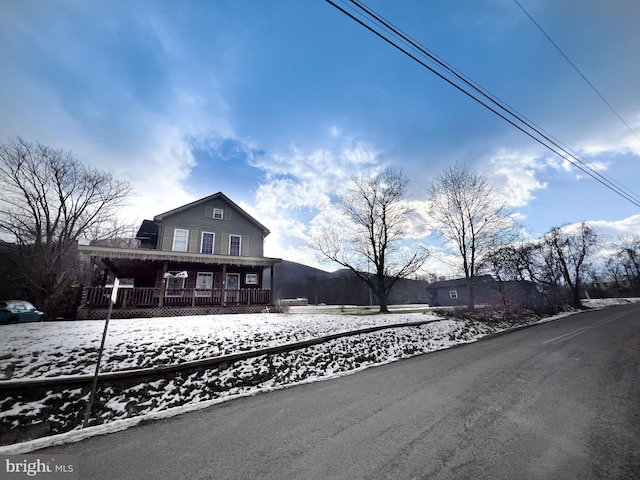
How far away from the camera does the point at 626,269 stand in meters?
56.7

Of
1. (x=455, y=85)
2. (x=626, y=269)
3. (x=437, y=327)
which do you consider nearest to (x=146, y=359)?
(x=455, y=85)

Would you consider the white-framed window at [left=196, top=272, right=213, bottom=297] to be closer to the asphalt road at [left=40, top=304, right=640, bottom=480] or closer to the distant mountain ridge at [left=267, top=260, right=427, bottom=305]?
the asphalt road at [left=40, top=304, right=640, bottom=480]

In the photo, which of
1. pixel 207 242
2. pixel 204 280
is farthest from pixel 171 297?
pixel 207 242

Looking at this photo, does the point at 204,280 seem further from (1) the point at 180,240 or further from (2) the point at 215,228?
(2) the point at 215,228

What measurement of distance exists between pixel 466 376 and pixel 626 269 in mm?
82742

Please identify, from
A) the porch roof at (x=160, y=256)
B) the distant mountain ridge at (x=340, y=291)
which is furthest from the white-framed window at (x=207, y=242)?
the distant mountain ridge at (x=340, y=291)

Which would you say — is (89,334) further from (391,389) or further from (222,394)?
(391,389)

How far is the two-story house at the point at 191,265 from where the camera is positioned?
1349 centimetres

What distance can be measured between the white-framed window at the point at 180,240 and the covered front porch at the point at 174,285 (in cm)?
202

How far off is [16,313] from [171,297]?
294 inches

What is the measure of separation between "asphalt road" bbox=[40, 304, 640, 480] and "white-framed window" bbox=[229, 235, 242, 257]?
16.5m

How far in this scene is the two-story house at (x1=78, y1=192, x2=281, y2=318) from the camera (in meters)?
13.5
